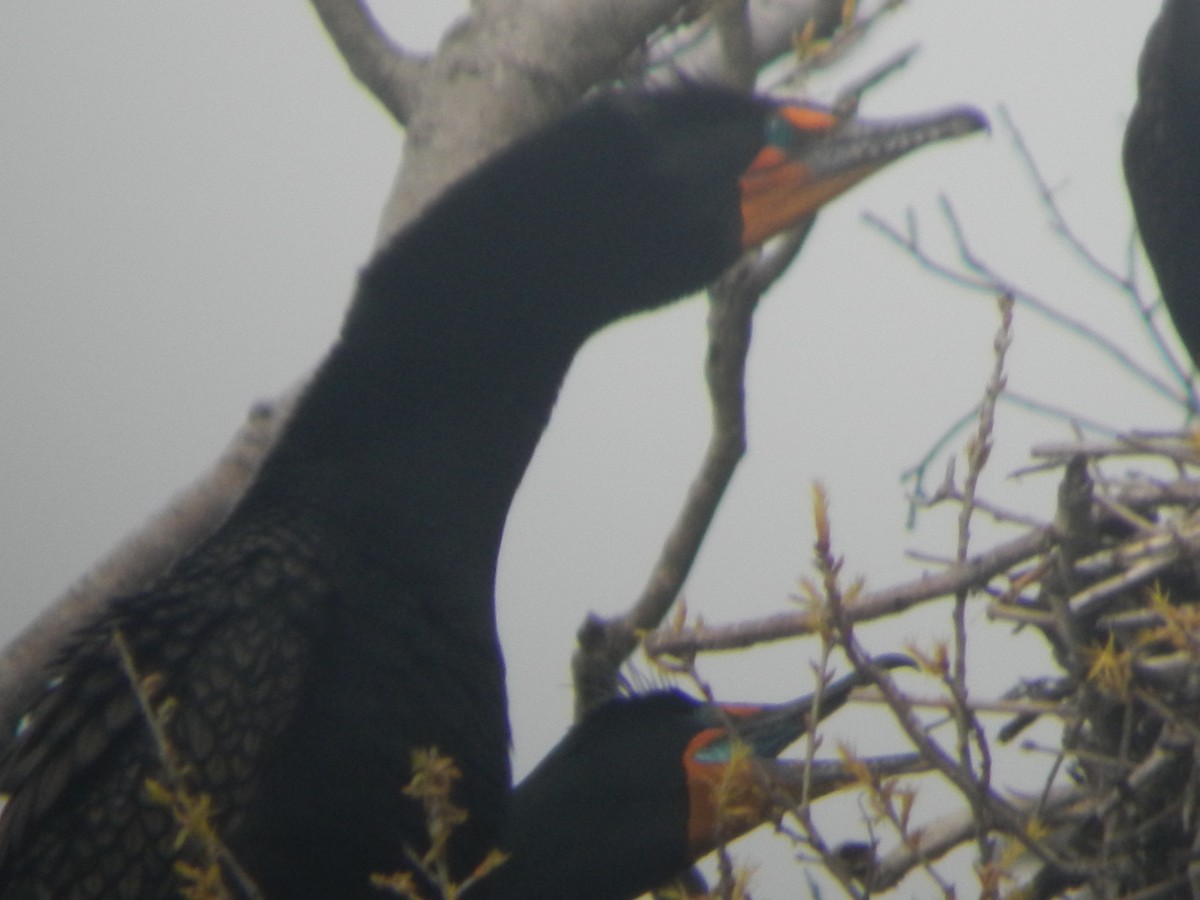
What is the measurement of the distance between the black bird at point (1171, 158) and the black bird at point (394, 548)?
0.88 meters

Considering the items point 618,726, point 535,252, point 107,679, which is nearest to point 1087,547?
point 618,726

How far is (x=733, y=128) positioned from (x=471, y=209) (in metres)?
0.41

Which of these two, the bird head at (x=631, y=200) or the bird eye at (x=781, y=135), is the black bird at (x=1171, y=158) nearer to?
the bird head at (x=631, y=200)

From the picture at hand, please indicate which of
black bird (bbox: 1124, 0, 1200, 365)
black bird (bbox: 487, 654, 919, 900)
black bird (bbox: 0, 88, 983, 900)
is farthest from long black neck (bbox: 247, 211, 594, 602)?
black bird (bbox: 1124, 0, 1200, 365)

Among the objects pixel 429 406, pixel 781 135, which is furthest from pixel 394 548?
pixel 781 135

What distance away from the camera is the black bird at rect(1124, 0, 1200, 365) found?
124 inches

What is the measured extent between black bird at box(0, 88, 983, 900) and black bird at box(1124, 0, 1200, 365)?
2.88 feet

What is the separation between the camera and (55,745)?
1975 mm

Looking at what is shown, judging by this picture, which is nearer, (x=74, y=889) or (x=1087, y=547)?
(x=74, y=889)

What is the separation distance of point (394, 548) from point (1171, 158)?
5.77 feet

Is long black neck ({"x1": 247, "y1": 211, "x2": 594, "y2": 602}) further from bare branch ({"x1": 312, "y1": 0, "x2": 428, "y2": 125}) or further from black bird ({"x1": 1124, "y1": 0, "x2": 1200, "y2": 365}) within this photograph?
black bird ({"x1": 1124, "y1": 0, "x2": 1200, "y2": 365})

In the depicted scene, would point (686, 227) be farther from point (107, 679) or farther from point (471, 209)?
point (107, 679)

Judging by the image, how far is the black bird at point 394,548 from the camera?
1.94m

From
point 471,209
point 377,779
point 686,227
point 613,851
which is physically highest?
point 471,209
